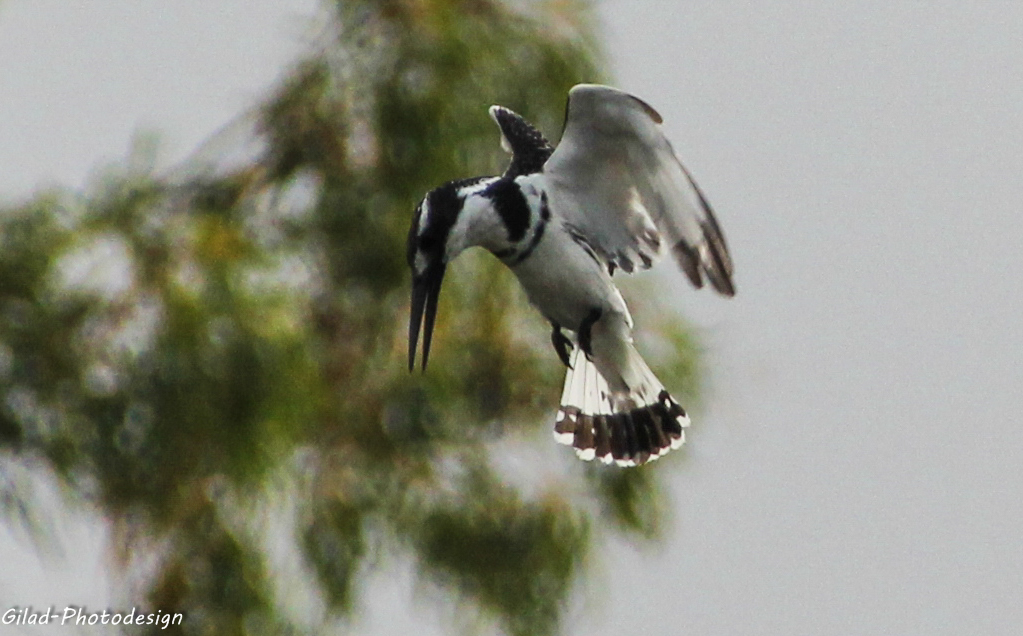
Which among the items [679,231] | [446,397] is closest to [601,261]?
[679,231]

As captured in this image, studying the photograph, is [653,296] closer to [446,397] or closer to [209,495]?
[446,397]

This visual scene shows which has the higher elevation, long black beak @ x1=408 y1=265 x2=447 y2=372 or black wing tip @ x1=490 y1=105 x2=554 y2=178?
black wing tip @ x1=490 y1=105 x2=554 y2=178

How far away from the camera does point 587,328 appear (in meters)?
5.18

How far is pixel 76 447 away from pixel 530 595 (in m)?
1.08

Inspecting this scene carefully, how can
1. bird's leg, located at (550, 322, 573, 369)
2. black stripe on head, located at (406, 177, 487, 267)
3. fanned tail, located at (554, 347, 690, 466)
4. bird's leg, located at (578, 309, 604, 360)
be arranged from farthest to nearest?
1. fanned tail, located at (554, 347, 690, 466)
2. bird's leg, located at (550, 322, 573, 369)
3. bird's leg, located at (578, 309, 604, 360)
4. black stripe on head, located at (406, 177, 487, 267)

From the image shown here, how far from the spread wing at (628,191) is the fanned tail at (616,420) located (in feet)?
1.57

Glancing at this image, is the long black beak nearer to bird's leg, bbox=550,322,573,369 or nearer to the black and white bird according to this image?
the black and white bird

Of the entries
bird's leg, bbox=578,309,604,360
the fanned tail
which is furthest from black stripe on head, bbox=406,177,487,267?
the fanned tail

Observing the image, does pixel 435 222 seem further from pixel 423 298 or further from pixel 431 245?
pixel 423 298

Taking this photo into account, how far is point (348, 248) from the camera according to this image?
5.72 m

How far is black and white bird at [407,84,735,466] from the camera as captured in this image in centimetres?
495

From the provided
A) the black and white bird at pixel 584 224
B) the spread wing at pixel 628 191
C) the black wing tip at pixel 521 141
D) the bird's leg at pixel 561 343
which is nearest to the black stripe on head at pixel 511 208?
the black and white bird at pixel 584 224

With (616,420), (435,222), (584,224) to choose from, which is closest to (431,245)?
(435,222)

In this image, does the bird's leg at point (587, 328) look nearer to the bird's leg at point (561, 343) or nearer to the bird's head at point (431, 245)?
the bird's leg at point (561, 343)
